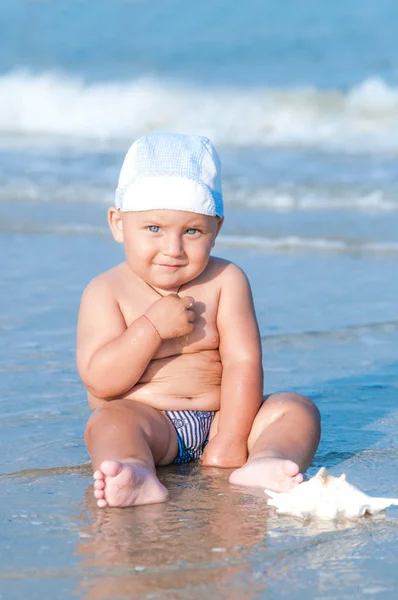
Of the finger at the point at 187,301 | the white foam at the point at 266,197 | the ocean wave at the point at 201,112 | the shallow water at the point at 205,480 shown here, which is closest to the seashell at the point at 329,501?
the shallow water at the point at 205,480

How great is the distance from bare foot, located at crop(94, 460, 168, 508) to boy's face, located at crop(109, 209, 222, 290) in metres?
0.71

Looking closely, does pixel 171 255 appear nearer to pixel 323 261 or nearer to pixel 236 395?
pixel 236 395

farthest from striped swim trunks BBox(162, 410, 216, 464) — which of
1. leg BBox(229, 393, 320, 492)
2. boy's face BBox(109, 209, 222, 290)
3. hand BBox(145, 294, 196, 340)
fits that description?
boy's face BBox(109, 209, 222, 290)

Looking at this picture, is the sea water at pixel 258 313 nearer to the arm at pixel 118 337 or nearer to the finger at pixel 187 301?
the arm at pixel 118 337

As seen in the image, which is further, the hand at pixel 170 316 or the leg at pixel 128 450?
the hand at pixel 170 316

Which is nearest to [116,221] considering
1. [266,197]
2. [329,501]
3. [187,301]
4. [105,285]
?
[105,285]

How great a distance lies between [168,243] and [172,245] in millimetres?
17

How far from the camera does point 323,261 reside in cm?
660

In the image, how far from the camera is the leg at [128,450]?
277cm

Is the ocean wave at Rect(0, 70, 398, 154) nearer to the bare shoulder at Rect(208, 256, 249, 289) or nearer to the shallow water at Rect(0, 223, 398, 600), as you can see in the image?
the shallow water at Rect(0, 223, 398, 600)

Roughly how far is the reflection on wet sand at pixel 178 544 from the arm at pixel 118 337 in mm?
367

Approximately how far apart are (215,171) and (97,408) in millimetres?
818

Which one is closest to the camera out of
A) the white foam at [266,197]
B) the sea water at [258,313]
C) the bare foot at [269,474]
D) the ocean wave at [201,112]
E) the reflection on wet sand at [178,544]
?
the reflection on wet sand at [178,544]

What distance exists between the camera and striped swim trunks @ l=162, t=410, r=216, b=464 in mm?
3322
